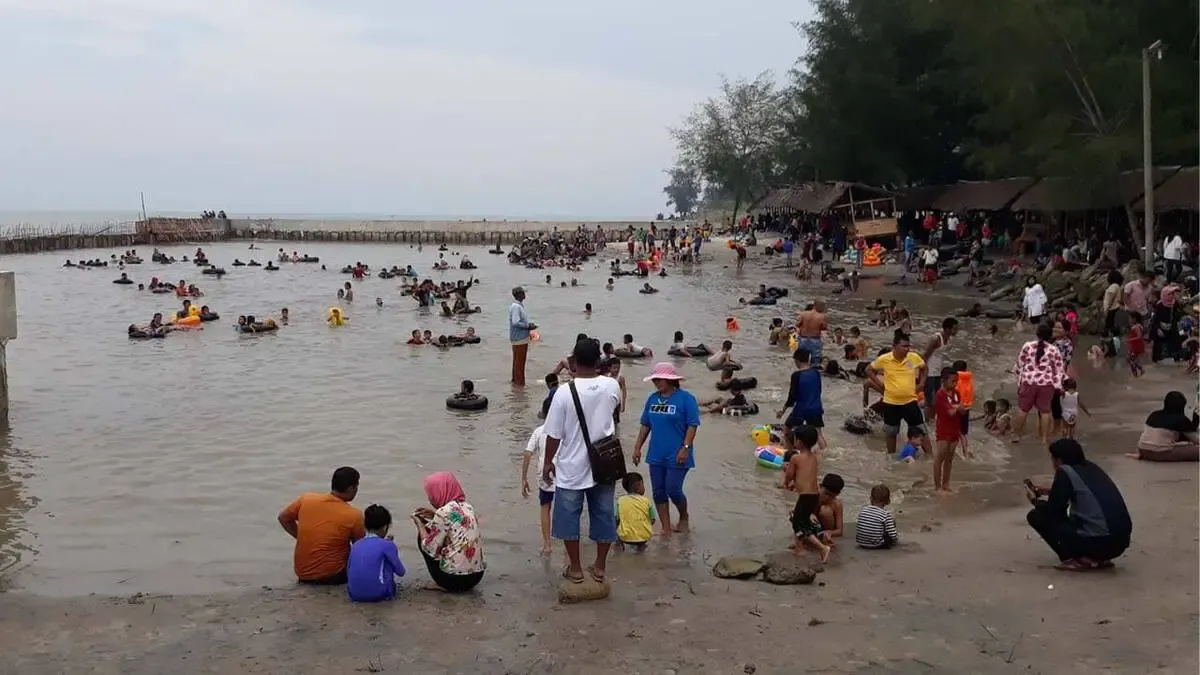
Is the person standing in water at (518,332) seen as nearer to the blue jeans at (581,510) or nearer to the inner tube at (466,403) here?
the inner tube at (466,403)

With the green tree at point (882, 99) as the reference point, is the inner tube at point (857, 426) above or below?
below

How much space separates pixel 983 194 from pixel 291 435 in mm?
31661

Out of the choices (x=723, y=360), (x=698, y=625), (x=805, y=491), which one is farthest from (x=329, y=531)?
(x=723, y=360)

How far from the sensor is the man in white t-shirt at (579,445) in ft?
22.6

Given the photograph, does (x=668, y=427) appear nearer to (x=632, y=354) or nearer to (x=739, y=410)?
(x=739, y=410)

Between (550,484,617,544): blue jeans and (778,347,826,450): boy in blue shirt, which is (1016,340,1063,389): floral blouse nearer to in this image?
(778,347,826,450): boy in blue shirt

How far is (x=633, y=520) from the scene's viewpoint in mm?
8656

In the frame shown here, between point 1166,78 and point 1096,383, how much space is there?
15.2 metres

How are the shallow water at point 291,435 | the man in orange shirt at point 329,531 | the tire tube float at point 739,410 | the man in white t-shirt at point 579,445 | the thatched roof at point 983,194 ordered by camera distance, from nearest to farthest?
the man in white t-shirt at point 579,445 → the man in orange shirt at point 329,531 → the shallow water at point 291,435 → the tire tube float at point 739,410 → the thatched roof at point 983,194

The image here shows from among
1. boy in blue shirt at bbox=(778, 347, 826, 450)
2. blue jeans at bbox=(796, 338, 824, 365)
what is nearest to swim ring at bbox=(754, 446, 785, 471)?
boy in blue shirt at bbox=(778, 347, 826, 450)

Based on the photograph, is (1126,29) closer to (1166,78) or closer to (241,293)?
(1166,78)

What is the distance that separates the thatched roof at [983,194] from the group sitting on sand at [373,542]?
32.7m

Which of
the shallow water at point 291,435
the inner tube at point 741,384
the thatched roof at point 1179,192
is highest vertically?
the thatched roof at point 1179,192

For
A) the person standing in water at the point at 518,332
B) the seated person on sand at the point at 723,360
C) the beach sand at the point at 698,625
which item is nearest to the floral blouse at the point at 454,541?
the beach sand at the point at 698,625
